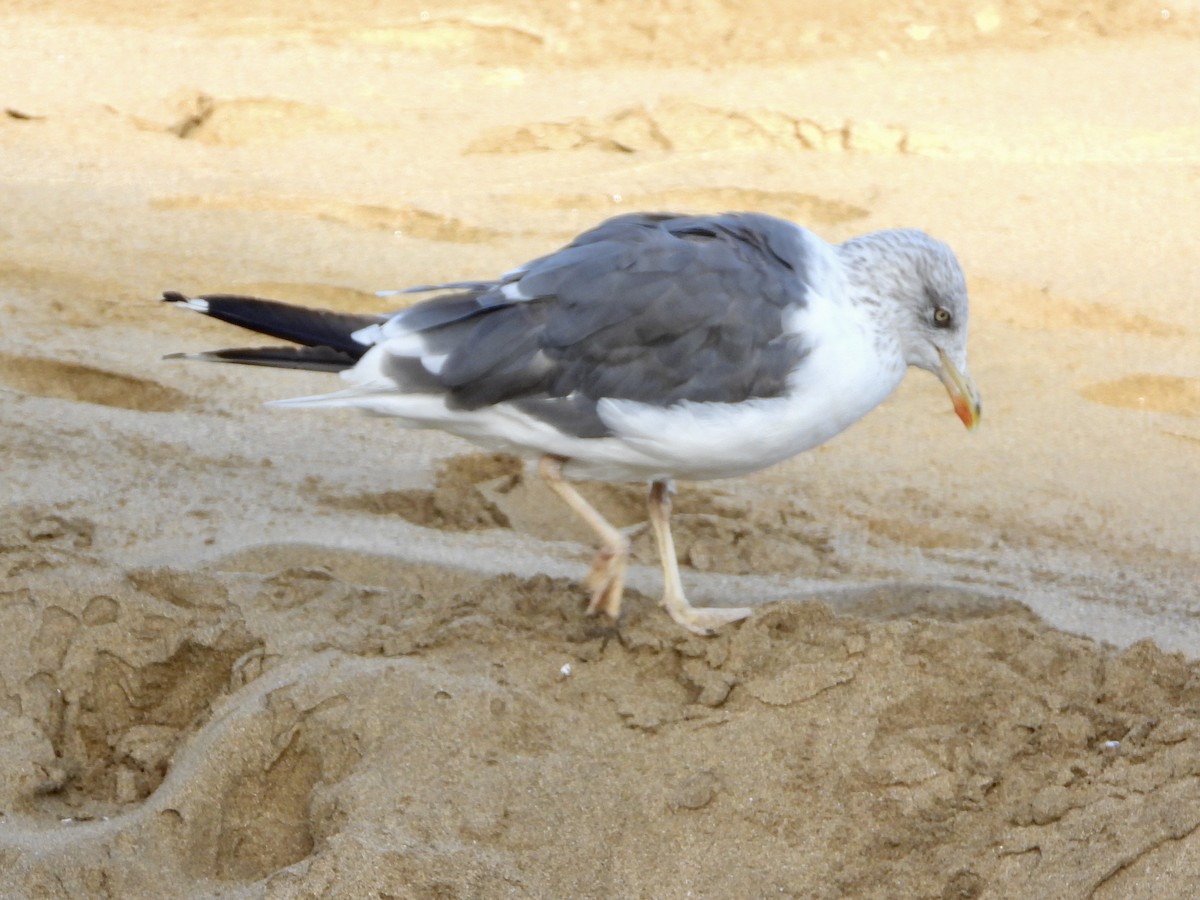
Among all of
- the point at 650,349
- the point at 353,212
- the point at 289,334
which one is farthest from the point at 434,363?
the point at 353,212

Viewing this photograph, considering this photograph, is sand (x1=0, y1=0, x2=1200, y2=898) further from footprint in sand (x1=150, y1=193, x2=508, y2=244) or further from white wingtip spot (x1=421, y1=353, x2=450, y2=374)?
white wingtip spot (x1=421, y1=353, x2=450, y2=374)

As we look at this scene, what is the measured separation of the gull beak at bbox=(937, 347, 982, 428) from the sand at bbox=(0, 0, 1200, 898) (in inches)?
21.7

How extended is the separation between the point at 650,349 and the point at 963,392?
858 mm

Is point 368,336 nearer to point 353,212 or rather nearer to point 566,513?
point 566,513

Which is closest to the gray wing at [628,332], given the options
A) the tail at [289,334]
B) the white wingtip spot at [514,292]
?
the white wingtip spot at [514,292]

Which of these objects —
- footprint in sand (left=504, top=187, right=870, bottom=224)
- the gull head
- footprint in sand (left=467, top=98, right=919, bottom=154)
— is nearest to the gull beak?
the gull head

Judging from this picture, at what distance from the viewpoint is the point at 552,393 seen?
3582 mm

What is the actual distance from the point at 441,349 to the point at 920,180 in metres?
4.25

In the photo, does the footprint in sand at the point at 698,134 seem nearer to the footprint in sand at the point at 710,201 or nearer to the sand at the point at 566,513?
the sand at the point at 566,513

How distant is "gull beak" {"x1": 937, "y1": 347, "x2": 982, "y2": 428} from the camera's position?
3.82 meters

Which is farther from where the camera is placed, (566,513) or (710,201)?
(710,201)

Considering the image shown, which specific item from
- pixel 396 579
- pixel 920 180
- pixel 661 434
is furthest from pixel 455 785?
pixel 920 180

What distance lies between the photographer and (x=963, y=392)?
3828 mm

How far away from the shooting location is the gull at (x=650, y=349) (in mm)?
3512
